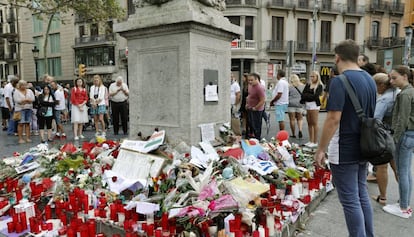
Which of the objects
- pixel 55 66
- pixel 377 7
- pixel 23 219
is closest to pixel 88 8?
pixel 23 219

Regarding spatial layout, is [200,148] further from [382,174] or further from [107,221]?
[382,174]

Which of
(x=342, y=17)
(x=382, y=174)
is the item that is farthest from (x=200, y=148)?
(x=342, y=17)

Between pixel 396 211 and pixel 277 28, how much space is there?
31.6 metres

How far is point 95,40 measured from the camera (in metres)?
36.9

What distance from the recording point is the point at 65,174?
4277mm

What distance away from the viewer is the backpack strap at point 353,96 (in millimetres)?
2686

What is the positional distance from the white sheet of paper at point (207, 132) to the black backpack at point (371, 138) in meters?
2.30

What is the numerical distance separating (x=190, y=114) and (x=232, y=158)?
827 mm

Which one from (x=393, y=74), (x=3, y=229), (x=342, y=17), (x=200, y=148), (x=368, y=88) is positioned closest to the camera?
(x=368, y=88)

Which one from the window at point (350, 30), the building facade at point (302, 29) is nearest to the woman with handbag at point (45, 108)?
the building facade at point (302, 29)

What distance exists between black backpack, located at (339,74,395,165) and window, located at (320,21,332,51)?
34.1 metres

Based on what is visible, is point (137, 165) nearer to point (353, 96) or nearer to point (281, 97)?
point (353, 96)

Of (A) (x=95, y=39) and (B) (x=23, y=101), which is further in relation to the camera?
(A) (x=95, y=39)

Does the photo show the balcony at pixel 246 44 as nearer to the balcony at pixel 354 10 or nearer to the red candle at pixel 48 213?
the balcony at pixel 354 10
